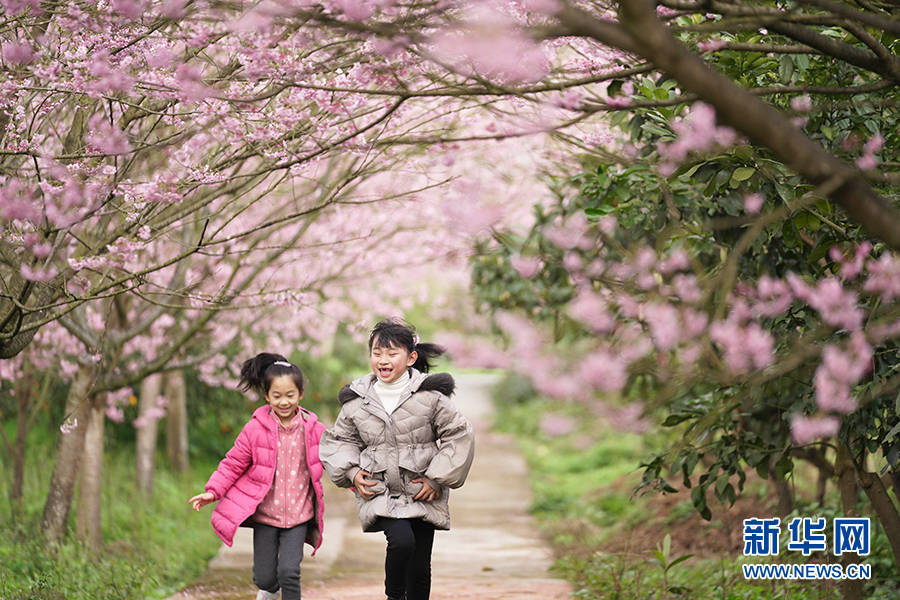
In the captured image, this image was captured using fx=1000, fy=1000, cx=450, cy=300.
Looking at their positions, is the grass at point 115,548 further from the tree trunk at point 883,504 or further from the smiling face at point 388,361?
the tree trunk at point 883,504

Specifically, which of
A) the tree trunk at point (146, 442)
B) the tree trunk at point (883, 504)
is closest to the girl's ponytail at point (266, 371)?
the tree trunk at point (883, 504)

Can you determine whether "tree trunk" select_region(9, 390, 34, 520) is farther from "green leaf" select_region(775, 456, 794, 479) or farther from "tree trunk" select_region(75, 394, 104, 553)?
"green leaf" select_region(775, 456, 794, 479)

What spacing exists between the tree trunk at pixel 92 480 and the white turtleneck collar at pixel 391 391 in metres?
3.15

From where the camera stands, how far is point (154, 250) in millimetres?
8266

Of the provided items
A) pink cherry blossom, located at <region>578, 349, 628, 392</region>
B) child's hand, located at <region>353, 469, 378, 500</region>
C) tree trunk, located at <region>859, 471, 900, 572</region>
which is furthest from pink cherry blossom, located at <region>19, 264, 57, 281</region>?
tree trunk, located at <region>859, 471, 900, 572</region>

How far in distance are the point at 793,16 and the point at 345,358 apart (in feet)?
45.5

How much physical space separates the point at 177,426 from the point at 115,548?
3296mm

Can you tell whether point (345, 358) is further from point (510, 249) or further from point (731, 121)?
point (731, 121)

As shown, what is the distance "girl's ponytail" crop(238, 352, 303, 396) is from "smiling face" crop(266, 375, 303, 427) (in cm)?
2

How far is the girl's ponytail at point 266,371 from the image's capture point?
182 inches

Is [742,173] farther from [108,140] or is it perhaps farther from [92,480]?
[92,480]

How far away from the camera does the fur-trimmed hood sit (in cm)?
448

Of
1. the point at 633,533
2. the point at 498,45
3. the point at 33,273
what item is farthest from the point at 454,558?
the point at 498,45

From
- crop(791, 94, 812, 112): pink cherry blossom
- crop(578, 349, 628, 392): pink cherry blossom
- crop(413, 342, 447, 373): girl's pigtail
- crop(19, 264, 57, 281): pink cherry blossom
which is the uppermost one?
crop(791, 94, 812, 112): pink cherry blossom
